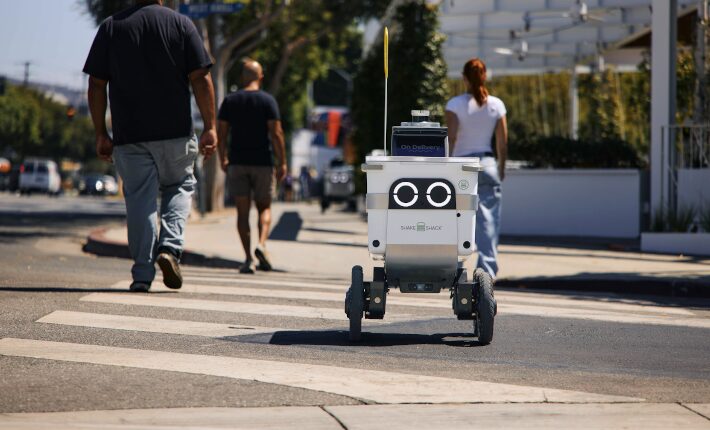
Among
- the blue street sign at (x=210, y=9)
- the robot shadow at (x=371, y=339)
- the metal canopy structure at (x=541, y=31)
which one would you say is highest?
the metal canopy structure at (x=541, y=31)

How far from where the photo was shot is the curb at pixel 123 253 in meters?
13.2

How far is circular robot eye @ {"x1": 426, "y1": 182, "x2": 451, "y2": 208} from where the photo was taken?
6574 millimetres

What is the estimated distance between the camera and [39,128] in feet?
364

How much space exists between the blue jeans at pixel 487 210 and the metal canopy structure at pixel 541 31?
12968mm

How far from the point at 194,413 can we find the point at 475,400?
3.72 feet

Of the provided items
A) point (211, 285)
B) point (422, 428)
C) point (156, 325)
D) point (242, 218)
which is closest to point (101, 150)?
point (211, 285)

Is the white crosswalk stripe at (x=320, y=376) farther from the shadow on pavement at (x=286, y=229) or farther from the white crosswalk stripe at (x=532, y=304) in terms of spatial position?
the shadow on pavement at (x=286, y=229)

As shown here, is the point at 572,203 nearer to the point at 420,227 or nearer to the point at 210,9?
the point at 210,9

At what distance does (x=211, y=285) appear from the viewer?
9.62 m

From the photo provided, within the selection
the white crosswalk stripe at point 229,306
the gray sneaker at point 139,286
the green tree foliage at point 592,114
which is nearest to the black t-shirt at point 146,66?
the gray sneaker at point 139,286

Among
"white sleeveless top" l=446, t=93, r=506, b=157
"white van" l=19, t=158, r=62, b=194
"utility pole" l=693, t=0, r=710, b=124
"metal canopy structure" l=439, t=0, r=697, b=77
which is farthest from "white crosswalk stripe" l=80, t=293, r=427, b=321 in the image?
"white van" l=19, t=158, r=62, b=194

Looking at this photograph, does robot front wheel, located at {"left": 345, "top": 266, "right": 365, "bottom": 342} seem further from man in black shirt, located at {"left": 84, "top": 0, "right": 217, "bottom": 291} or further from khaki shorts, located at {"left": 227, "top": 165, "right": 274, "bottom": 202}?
khaki shorts, located at {"left": 227, "top": 165, "right": 274, "bottom": 202}

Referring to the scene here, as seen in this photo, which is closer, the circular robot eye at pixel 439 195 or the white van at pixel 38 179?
the circular robot eye at pixel 439 195

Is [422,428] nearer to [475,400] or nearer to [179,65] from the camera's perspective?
[475,400]
